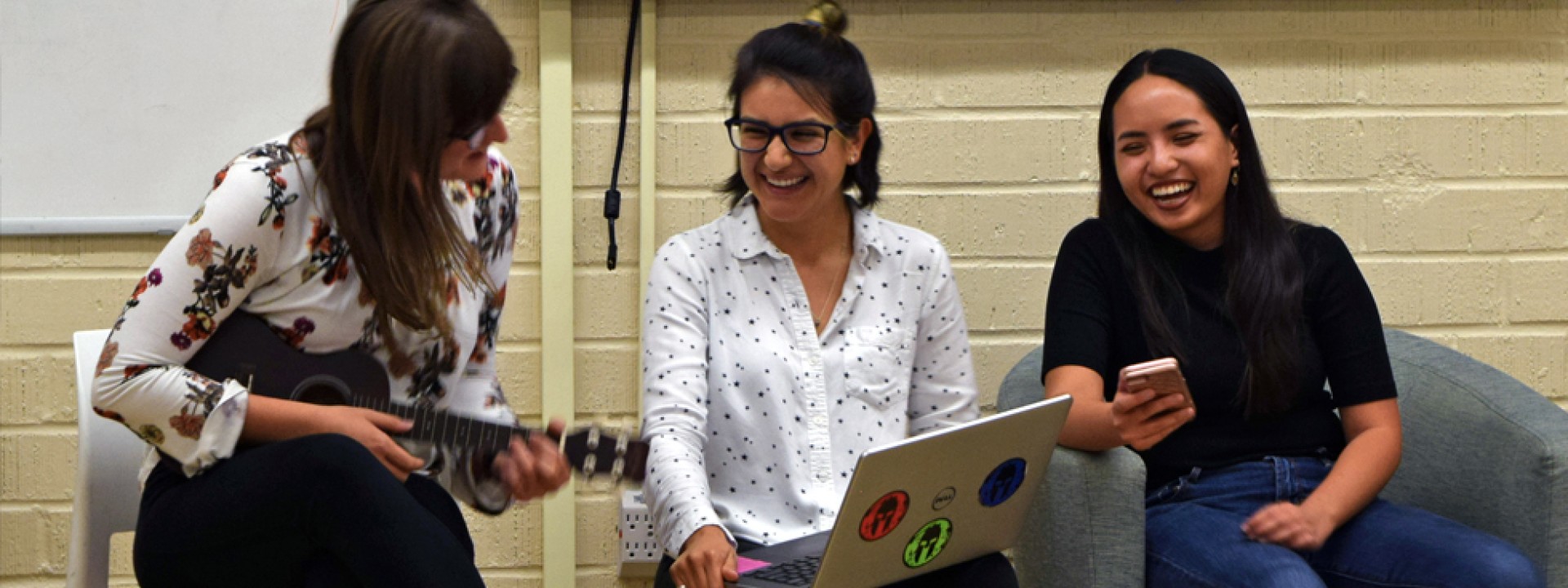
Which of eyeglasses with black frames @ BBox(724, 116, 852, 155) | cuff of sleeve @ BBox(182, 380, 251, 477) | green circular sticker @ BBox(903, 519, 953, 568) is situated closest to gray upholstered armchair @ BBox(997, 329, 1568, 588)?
green circular sticker @ BBox(903, 519, 953, 568)

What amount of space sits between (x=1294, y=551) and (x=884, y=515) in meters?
0.66

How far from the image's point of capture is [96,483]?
1.73 meters

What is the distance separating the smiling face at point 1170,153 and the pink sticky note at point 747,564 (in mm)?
761

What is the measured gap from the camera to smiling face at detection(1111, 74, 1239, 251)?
1920 mm

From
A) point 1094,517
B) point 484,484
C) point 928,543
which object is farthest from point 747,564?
point 1094,517

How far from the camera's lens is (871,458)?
1.34 metres

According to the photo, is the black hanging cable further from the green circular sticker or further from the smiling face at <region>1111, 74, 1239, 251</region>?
the green circular sticker

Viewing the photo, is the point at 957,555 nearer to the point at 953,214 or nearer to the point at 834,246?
the point at 834,246

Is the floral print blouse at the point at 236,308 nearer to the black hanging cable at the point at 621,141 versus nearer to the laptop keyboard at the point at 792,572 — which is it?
the laptop keyboard at the point at 792,572

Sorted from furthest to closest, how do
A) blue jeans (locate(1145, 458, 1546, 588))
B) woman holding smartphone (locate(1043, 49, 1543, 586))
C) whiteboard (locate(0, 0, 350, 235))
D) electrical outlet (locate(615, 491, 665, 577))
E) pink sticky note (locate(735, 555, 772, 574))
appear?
1. electrical outlet (locate(615, 491, 665, 577))
2. whiteboard (locate(0, 0, 350, 235))
3. woman holding smartphone (locate(1043, 49, 1543, 586))
4. blue jeans (locate(1145, 458, 1546, 588))
5. pink sticky note (locate(735, 555, 772, 574))

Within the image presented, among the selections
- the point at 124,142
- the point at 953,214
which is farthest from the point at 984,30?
the point at 124,142

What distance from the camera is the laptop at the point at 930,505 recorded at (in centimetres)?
138

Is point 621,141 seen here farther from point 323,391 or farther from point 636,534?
point 323,391

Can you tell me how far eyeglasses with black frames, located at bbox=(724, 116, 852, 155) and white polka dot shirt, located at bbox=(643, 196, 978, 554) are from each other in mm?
115
